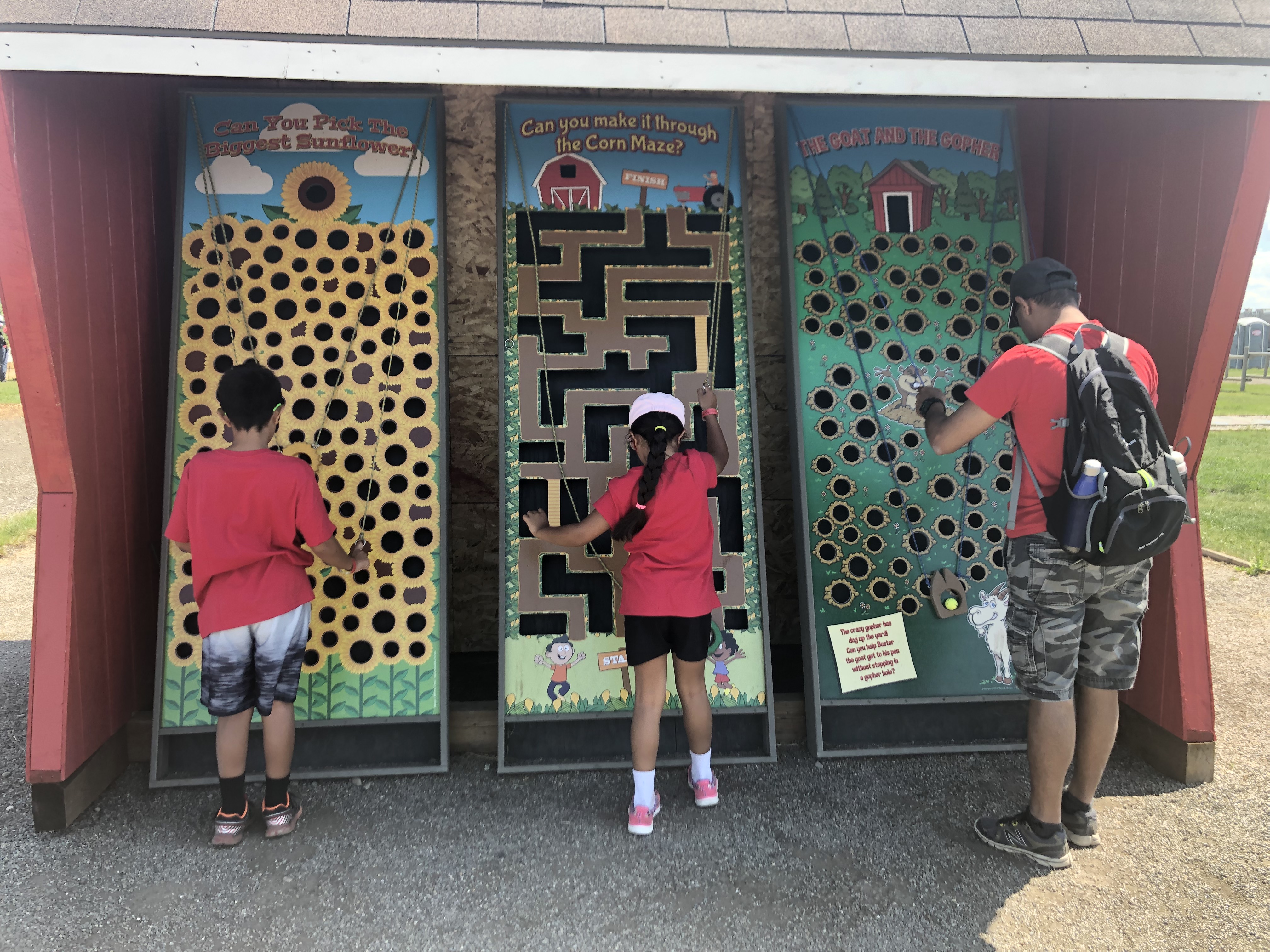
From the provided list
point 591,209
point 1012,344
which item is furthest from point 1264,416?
point 591,209

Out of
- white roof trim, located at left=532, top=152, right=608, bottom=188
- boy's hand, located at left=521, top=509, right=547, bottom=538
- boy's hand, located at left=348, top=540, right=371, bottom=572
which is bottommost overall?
boy's hand, located at left=348, top=540, right=371, bottom=572

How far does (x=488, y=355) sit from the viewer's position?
3877mm

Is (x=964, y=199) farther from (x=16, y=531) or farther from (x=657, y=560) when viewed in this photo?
(x=16, y=531)

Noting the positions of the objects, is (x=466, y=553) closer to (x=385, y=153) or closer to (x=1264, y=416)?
(x=385, y=153)

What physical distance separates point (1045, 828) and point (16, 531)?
887 cm

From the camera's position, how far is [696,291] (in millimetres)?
3582

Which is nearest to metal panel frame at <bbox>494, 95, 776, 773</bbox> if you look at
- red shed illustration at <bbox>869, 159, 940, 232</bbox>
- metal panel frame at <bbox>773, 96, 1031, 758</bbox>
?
metal panel frame at <bbox>773, 96, 1031, 758</bbox>

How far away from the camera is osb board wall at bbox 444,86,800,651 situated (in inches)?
146

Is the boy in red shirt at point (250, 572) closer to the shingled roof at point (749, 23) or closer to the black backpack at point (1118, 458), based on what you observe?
the shingled roof at point (749, 23)

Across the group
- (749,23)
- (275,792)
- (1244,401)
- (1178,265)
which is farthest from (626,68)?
(1244,401)

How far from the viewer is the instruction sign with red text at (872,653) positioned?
3.38 meters

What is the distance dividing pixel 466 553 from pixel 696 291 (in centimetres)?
168

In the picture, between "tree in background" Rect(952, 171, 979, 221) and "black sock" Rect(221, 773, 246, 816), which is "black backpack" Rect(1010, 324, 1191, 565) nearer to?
"tree in background" Rect(952, 171, 979, 221)

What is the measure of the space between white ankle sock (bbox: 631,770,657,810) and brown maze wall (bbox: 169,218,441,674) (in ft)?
3.24
